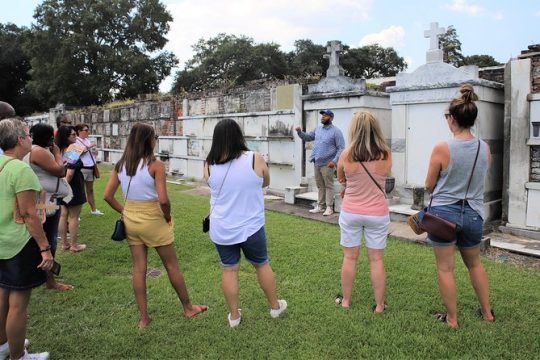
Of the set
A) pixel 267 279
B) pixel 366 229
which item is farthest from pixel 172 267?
pixel 366 229

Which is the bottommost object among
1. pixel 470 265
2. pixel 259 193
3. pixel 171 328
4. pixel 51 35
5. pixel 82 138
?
pixel 171 328

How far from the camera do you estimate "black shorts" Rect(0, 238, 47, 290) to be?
10.2ft

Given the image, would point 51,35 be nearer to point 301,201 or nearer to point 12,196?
point 301,201

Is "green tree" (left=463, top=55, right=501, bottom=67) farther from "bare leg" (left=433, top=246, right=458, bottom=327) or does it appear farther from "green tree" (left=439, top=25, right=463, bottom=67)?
"bare leg" (left=433, top=246, right=458, bottom=327)

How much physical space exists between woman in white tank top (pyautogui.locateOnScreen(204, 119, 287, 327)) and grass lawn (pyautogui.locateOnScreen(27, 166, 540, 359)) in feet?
1.74

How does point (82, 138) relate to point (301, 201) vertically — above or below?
above

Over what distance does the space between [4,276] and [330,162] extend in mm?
5188

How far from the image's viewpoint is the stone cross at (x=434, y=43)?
7074 millimetres

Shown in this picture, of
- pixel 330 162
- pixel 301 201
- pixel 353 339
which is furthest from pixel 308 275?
pixel 301 201

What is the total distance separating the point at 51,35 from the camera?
29141 millimetres

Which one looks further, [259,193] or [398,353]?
[259,193]

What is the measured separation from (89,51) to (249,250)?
2970cm

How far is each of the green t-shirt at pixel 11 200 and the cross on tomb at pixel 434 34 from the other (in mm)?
6166

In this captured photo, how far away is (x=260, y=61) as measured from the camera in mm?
41062
